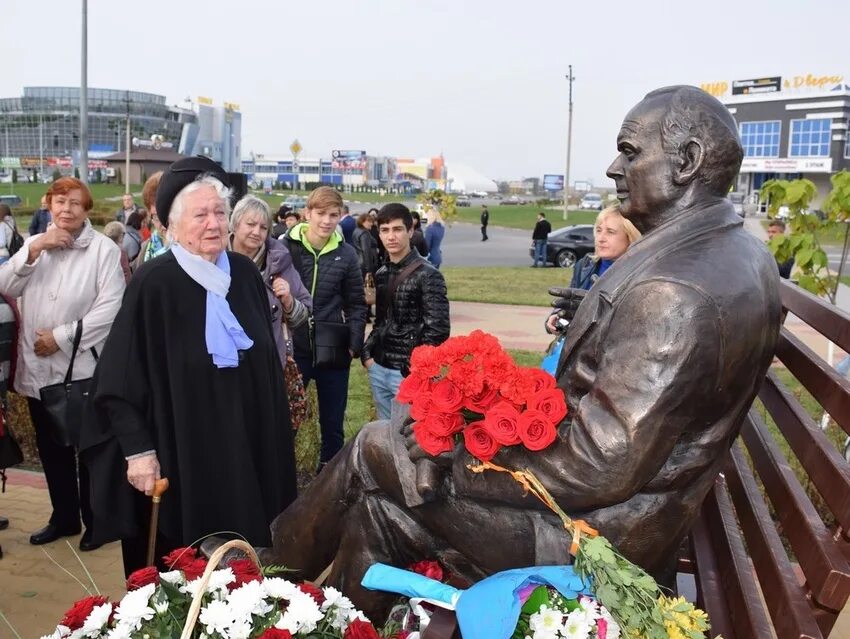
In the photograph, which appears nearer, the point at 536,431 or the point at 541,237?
the point at 536,431

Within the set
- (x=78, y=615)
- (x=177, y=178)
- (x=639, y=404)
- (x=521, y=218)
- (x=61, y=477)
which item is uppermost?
(x=521, y=218)

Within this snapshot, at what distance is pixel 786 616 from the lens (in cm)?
184

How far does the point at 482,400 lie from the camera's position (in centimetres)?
201

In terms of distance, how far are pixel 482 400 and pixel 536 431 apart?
0.18 m

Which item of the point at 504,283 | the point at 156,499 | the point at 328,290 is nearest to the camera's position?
the point at 156,499

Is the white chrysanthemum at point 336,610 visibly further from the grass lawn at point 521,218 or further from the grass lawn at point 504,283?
the grass lawn at point 521,218

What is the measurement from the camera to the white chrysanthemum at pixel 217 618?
1.59 m

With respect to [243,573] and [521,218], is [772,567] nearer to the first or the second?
[243,573]

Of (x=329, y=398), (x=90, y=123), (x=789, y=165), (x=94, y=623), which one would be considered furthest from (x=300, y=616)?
(x=90, y=123)

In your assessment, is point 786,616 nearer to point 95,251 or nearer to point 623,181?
point 623,181

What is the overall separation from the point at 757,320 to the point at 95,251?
3520mm

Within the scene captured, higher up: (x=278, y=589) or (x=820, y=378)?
(x=820, y=378)

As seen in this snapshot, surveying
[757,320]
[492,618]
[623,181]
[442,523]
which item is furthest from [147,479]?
[757,320]

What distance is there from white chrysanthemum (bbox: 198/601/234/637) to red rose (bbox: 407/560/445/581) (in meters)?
0.75
